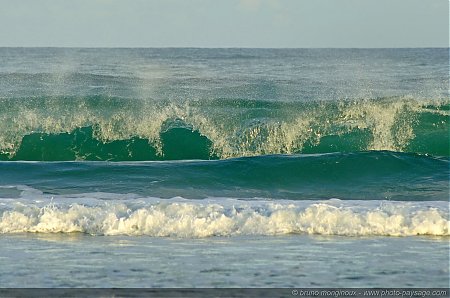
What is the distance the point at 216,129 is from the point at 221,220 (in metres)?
9.86

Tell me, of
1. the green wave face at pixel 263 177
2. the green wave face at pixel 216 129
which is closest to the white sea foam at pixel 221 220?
the green wave face at pixel 263 177

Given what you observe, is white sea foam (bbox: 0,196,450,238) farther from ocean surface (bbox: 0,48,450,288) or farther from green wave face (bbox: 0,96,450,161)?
green wave face (bbox: 0,96,450,161)

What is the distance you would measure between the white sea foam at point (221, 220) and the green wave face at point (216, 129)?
7.29m

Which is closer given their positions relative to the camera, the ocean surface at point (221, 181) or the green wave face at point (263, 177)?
the ocean surface at point (221, 181)

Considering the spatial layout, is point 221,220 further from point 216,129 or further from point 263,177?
point 216,129

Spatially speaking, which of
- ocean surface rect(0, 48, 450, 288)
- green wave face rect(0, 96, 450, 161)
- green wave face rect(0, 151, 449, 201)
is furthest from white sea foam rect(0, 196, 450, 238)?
green wave face rect(0, 96, 450, 161)

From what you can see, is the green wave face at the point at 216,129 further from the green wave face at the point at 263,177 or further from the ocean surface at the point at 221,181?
the green wave face at the point at 263,177

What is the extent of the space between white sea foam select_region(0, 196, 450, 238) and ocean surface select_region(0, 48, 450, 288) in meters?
0.03

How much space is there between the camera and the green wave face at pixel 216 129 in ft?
63.9

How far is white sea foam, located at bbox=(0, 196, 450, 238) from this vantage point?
36.1 ft

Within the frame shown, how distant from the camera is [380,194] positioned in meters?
15.2

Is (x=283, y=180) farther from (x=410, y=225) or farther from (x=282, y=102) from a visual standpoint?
(x=282, y=102)

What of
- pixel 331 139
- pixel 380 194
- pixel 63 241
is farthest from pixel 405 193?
pixel 63 241

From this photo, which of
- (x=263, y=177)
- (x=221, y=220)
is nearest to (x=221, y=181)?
(x=263, y=177)
